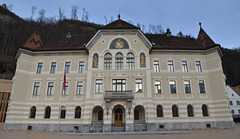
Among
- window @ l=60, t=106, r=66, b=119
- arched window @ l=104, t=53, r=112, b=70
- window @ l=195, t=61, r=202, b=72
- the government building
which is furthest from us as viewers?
window @ l=195, t=61, r=202, b=72

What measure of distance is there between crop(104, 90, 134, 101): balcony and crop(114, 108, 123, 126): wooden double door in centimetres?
257

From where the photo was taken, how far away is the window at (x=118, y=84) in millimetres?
21891

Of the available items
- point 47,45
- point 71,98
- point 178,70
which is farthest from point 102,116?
point 47,45

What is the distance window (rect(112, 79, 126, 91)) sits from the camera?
21891 millimetres

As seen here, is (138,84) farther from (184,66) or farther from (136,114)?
(184,66)

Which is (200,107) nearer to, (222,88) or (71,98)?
(222,88)

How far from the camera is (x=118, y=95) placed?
66.9 ft

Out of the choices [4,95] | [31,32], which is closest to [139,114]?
[4,95]

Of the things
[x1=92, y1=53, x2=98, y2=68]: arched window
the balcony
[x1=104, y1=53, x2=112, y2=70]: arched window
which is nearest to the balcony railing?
the balcony

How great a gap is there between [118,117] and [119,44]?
11.0 metres

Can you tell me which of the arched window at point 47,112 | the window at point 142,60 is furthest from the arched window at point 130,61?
the arched window at point 47,112

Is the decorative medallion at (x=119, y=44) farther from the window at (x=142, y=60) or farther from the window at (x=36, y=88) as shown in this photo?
the window at (x=36, y=88)

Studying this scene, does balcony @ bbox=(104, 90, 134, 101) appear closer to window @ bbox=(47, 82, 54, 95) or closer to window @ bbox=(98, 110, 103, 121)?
window @ bbox=(98, 110, 103, 121)

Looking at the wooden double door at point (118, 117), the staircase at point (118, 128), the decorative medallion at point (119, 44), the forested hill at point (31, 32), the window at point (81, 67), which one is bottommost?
the staircase at point (118, 128)
